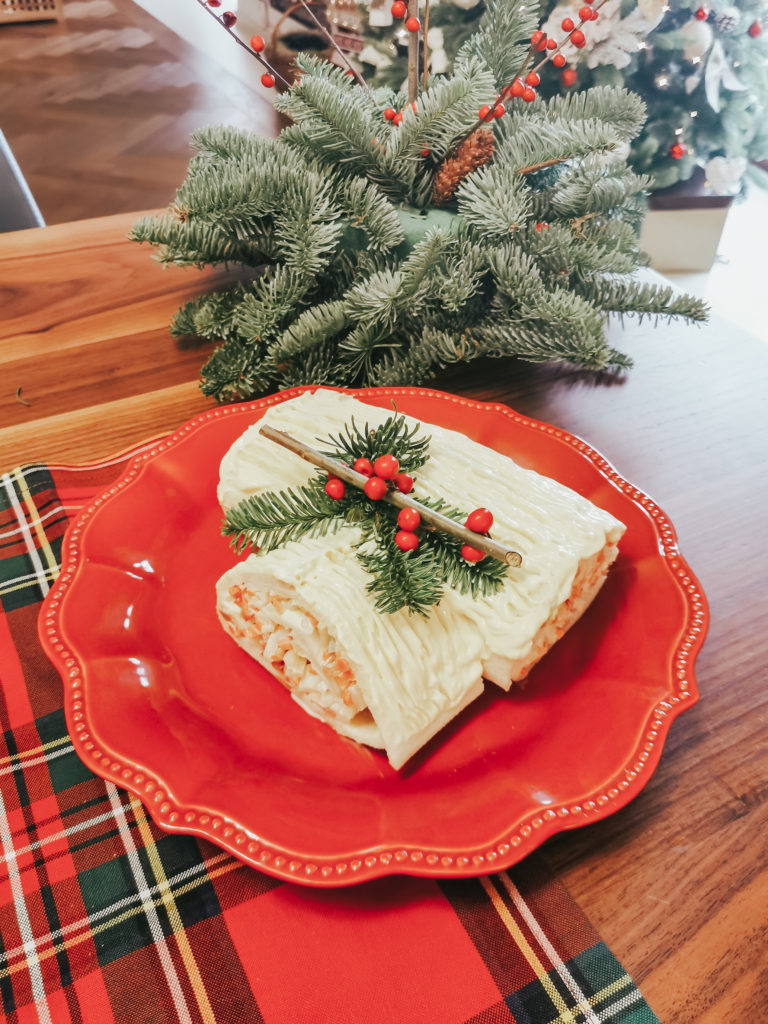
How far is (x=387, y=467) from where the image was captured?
2.21 ft

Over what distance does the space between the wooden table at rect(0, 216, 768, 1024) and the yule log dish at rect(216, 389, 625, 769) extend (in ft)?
0.53

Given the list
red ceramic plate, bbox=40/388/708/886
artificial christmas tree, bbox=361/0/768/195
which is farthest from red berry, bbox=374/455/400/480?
artificial christmas tree, bbox=361/0/768/195

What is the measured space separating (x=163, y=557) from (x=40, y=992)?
1.29 ft

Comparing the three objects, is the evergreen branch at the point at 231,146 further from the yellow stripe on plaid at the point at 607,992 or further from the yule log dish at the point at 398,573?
the yellow stripe on plaid at the point at 607,992

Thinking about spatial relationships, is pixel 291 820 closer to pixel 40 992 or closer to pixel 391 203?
pixel 40 992

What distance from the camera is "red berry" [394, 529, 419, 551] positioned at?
25.1 inches

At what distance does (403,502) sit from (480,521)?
0.08 meters

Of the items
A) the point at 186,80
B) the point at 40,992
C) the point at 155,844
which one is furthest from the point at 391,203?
the point at 186,80

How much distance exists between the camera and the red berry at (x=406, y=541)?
0.64 m

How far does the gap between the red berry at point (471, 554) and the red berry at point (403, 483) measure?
0.09 m

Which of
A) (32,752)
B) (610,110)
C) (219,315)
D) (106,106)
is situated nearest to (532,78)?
(610,110)

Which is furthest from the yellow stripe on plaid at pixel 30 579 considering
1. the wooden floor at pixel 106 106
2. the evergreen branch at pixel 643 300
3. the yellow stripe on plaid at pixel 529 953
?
the wooden floor at pixel 106 106

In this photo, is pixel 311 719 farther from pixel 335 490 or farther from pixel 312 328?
pixel 312 328

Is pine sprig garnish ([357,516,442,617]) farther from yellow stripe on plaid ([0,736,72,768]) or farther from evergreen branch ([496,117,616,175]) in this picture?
evergreen branch ([496,117,616,175])
